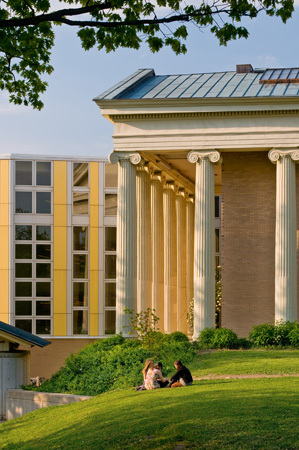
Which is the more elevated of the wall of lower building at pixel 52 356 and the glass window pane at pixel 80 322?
the glass window pane at pixel 80 322

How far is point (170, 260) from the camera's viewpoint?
52.2 meters

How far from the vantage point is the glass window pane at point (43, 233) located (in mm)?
58281

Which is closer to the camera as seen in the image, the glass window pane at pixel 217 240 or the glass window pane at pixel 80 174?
the glass window pane at pixel 80 174

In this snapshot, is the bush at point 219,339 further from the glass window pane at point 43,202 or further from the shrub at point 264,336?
the glass window pane at point 43,202

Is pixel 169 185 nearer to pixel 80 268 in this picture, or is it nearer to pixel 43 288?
pixel 80 268

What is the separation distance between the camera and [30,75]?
64.7 ft

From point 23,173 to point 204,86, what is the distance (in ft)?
57.7

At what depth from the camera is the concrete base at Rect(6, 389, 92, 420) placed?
2989 cm

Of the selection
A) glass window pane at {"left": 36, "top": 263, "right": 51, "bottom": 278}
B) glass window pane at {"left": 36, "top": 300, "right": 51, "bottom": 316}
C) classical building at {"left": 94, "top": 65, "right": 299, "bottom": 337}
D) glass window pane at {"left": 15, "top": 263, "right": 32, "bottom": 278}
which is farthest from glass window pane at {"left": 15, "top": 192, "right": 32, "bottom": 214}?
classical building at {"left": 94, "top": 65, "right": 299, "bottom": 337}

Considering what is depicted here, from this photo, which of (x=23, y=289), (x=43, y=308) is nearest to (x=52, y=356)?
(x=43, y=308)

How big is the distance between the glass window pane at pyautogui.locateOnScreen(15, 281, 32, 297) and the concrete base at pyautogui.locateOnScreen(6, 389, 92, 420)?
2432 centimetres

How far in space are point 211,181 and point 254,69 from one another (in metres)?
12.3

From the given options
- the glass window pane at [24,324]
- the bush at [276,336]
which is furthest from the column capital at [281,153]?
the glass window pane at [24,324]

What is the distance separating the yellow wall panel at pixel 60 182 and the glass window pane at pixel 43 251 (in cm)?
295
